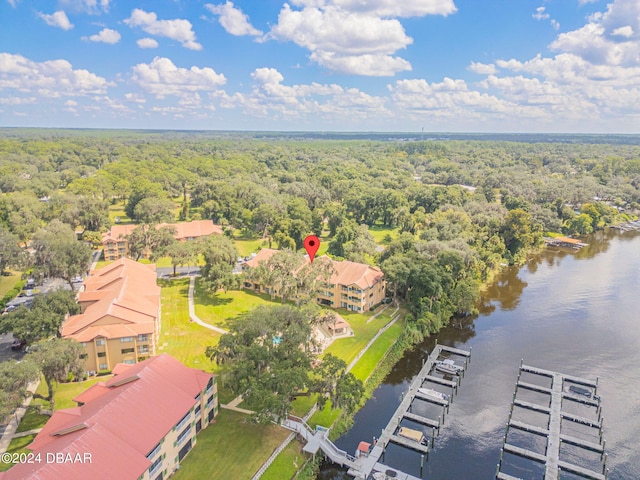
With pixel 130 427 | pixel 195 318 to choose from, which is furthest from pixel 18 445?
pixel 195 318

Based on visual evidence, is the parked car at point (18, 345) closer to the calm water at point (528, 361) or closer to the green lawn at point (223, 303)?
the green lawn at point (223, 303)

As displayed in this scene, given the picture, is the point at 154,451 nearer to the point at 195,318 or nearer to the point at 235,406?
the point at 235,406

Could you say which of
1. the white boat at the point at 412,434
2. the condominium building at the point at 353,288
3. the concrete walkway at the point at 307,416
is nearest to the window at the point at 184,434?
the concrete walkway at the point at 307,416

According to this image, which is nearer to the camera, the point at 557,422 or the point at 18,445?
the point at 18,445

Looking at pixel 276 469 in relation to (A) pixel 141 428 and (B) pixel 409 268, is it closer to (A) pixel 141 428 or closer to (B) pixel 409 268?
(A) pixel 141 428

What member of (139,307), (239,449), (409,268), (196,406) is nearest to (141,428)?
(196,406)

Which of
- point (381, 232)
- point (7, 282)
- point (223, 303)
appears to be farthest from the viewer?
point (381, 232)

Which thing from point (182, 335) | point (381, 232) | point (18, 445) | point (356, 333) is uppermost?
point (381, 232)
